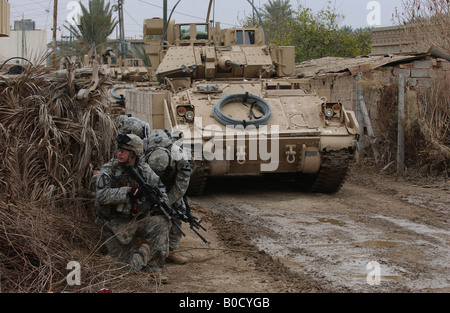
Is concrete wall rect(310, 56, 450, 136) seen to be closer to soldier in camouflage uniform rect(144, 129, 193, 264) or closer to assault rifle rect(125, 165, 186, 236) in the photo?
soldier in camouflage uniform rect(144, 129, 193, 264)

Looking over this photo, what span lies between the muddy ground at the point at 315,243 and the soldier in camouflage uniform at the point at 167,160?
629mm

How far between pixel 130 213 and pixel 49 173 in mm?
1089

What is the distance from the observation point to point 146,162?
5621mm

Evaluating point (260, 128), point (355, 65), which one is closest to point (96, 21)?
point (355, 65)

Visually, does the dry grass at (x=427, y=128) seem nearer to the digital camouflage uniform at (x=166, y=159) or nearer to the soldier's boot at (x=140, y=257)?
the digital camouflage uniform at (x=166, y=159)

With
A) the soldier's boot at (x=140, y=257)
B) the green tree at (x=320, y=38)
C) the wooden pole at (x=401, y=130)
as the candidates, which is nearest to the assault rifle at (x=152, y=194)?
the soldier's boot at (x=140, y=257)

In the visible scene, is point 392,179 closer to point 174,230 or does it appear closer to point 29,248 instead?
point 174,230

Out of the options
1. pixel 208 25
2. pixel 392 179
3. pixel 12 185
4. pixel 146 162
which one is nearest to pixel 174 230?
pixel 146 162

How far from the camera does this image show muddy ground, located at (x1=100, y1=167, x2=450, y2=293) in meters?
4.99

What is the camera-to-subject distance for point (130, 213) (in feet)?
17.4

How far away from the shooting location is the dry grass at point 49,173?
15.0ft

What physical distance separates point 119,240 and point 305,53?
20.2 m

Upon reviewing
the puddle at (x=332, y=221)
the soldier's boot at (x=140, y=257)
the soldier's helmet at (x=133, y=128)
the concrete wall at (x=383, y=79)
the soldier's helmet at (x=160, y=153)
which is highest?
the concrete wall at (x=383, y=79)

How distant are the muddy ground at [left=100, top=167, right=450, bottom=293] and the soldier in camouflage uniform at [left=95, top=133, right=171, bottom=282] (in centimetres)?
24
